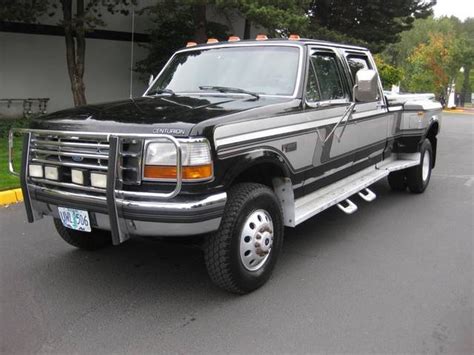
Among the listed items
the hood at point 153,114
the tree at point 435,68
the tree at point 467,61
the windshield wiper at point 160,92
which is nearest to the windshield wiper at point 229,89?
the hood at point 153,114

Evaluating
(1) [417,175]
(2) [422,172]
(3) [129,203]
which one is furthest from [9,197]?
(2) [422,172]

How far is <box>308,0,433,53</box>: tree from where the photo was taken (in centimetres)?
2130

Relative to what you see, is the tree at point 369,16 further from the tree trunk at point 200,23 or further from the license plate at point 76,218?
the license plate at point 76,218

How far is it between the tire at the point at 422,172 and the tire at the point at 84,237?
4593 millimetres

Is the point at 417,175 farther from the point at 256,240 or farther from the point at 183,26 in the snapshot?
the point at 183,26

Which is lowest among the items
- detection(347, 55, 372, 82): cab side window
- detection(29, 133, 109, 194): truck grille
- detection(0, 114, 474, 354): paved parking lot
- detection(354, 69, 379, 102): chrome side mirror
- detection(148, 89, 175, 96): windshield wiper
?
detection(0, 114, 474, 354): paved parking lot

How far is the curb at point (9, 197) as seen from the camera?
7.03m

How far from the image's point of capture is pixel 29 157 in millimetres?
4234

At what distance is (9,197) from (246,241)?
4.32m

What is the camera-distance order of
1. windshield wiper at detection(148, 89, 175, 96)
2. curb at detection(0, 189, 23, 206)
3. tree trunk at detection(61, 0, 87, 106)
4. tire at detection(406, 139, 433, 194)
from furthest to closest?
tree trunk at detection(61, 0, 87, 106)
tire at detection(406, 139, 433, 194)
curb at detection(0, 189, 23, 206)
windshield wiper at detection(148, 89, 175, 96)

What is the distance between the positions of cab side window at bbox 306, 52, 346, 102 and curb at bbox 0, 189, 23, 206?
4.26m

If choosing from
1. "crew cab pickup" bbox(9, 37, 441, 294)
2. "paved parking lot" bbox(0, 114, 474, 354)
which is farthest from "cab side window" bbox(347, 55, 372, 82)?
"paved parking lot" bbox(0, 114, 474, 354)

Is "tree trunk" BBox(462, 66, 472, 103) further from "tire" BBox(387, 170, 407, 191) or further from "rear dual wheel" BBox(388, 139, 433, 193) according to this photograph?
"tire" BBox(387, 170, 407, 191)

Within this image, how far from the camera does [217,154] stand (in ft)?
12.4
